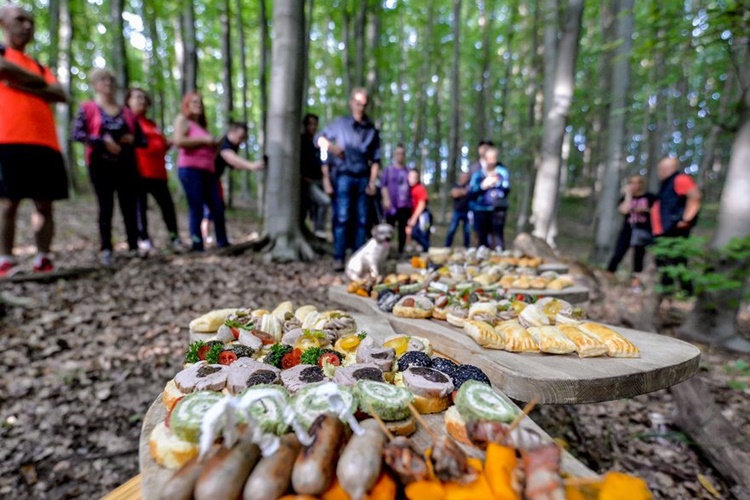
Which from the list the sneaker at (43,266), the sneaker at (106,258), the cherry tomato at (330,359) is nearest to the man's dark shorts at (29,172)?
the sneaker at (43,266)

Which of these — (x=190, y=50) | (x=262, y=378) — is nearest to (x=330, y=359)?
(x=262, y=378)

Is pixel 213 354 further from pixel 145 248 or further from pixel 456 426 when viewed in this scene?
pixel 145 248

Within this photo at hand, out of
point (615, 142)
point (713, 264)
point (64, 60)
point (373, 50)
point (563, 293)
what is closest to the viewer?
point (563, 293)

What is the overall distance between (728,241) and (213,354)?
513cm

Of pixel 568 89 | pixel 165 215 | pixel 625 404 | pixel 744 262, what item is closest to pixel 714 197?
pixel 568 89

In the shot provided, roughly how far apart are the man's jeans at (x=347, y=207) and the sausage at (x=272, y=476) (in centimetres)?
430

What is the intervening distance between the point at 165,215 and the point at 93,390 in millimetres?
3512

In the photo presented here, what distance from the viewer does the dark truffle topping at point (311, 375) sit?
1.46 meters

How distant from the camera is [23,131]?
3533mm

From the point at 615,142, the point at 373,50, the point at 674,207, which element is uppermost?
the point at 373,50

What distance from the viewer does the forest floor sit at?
7.32 feet

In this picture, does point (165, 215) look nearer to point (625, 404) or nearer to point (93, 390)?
point (93, 390)

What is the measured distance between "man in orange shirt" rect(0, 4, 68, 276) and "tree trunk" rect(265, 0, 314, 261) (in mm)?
2496

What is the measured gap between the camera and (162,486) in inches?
38.6
